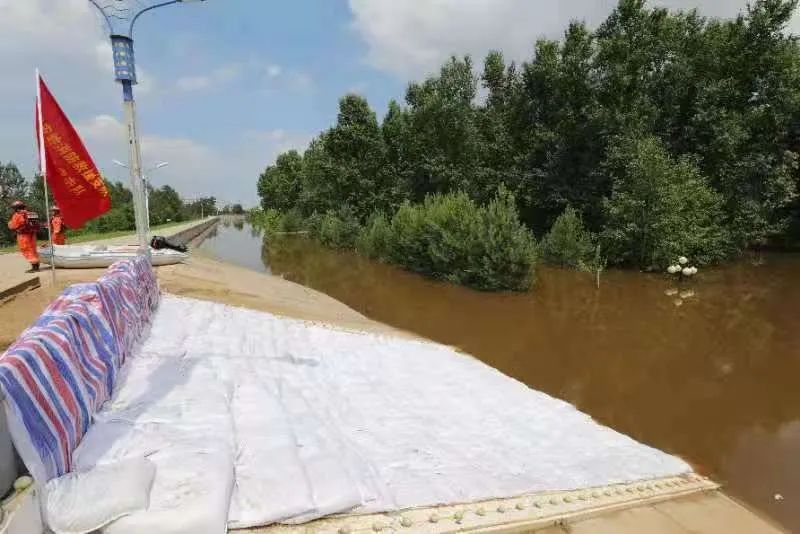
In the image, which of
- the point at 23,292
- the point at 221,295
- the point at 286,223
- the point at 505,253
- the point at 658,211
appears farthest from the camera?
the point at 286,223

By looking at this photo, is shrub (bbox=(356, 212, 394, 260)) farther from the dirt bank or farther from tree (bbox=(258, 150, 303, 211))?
tree (bbox=(258, 150, 303, 211))

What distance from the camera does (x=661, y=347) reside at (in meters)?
10.8

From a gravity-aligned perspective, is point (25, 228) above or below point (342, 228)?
above

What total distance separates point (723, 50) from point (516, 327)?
19.3 metres

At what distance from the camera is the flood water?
6.54 m

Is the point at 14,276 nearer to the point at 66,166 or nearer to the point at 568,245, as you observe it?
the point at 66,166

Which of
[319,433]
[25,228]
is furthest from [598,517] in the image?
[25,228]

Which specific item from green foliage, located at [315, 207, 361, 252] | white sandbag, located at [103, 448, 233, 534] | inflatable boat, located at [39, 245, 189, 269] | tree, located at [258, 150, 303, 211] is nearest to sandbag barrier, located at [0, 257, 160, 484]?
white sandbag, located at [103, 448, 233, 534]

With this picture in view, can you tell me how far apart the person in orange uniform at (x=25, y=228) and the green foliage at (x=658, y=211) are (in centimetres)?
1987

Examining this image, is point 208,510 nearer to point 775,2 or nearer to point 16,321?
point 16,321

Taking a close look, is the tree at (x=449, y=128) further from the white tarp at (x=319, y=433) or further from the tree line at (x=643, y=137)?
the white tarp at (x=319, y=433)

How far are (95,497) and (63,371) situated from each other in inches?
48.5

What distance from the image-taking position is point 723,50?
22.0 m

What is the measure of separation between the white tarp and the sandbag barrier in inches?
9.4
